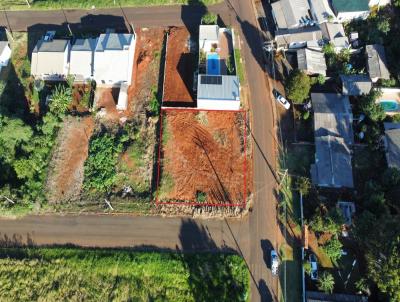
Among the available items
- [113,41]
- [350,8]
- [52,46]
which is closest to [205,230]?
[113,41]

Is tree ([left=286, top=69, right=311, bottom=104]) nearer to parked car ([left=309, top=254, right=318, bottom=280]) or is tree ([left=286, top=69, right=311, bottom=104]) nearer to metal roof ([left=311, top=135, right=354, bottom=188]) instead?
metal roof ([left=311, top=135, right=354, bottom=188])

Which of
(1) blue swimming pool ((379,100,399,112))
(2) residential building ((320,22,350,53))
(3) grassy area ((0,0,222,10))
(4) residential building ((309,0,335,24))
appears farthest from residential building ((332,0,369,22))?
(3) grassy area ((0,0,222,10))

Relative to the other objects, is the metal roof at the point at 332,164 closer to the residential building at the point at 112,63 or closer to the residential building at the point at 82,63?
the residential building at the point at 112,63

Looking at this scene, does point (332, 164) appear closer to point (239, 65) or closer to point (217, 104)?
point (217, 104)

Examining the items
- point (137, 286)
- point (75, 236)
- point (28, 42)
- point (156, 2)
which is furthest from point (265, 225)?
point (28, 42)

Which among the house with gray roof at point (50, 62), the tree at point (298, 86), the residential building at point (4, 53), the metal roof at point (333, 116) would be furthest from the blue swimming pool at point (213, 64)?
the residential building at point (4, 53)

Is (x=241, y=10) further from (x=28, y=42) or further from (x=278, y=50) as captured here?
(x=28, y=42)

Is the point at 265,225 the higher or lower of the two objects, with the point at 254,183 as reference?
lower
